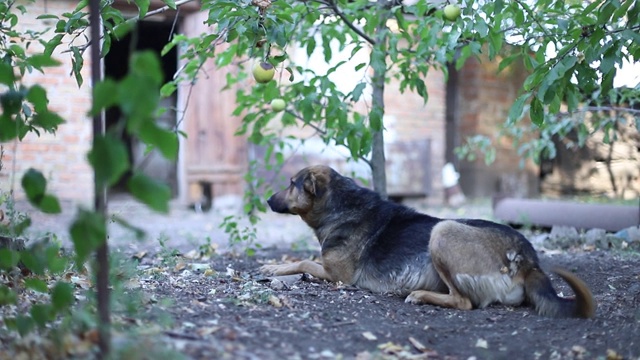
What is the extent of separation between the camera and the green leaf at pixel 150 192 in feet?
7.94

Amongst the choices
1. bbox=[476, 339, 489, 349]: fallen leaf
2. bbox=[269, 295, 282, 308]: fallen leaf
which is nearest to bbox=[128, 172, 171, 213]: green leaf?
bbox=[269, 295, 282, 308]: fallen leaf

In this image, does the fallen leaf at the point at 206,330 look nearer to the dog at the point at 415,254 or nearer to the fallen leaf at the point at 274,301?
the fallen leaf at the point at 274,301

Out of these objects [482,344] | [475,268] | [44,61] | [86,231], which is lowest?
[482,344]

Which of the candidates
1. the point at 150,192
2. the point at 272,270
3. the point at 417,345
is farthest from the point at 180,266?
the point at 150,192

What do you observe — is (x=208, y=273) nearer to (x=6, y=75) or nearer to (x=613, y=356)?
(x=6, y=75)

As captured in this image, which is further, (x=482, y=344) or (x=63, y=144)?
(x=63, y=144)

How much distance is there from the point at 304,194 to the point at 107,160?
313 centimetres

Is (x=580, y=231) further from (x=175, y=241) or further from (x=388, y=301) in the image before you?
(x=175, y=241)

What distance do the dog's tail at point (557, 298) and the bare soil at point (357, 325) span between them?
7cm

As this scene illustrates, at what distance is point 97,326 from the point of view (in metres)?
2.76

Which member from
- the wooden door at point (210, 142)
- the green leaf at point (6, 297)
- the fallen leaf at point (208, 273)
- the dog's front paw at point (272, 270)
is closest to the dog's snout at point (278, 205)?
the dog's front paw at point (272, 270)

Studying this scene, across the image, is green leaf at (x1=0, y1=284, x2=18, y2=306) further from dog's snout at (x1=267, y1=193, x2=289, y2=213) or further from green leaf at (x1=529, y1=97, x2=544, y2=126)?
green leaf at (x1=529, y1=97, x2=544, y2=126)

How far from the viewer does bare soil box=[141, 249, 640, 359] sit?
325cm

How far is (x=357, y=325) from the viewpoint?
3.87m
